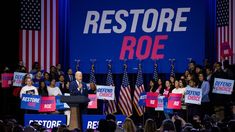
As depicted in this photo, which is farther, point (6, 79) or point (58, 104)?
point (6, 79)

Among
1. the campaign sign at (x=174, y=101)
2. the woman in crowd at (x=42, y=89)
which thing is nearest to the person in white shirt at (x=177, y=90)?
the campaign sign at (x=174, y=101)

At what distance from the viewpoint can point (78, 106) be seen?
1429cm

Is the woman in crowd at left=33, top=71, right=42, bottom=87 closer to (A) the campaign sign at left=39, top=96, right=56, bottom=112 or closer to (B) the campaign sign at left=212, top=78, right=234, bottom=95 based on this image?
(A) the campaign sign at left=39, top=96, right=56, bottom=112

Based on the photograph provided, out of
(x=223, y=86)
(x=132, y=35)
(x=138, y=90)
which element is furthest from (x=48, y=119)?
(x=132, y=35)

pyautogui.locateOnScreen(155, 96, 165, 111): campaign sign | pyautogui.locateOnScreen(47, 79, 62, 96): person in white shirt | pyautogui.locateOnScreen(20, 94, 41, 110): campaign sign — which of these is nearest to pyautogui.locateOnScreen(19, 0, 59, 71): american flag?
pyautogui.locateOnScreen(47, 79, 62, 96): person in white shirt

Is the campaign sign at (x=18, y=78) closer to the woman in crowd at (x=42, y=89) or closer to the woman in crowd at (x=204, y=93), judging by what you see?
the woman in crowd at (x=42, y=89)

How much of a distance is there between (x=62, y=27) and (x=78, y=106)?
1182 centimetres

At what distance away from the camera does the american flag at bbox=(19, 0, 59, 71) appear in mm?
24594

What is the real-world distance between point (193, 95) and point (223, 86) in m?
0.93

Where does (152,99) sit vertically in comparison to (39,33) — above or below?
below

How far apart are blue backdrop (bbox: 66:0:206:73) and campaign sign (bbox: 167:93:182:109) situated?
4.46 metres

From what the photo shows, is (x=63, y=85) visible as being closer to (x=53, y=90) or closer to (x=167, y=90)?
(x=53, y=90)

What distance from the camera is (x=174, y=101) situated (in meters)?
19.5

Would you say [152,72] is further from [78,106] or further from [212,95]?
[78,106]
